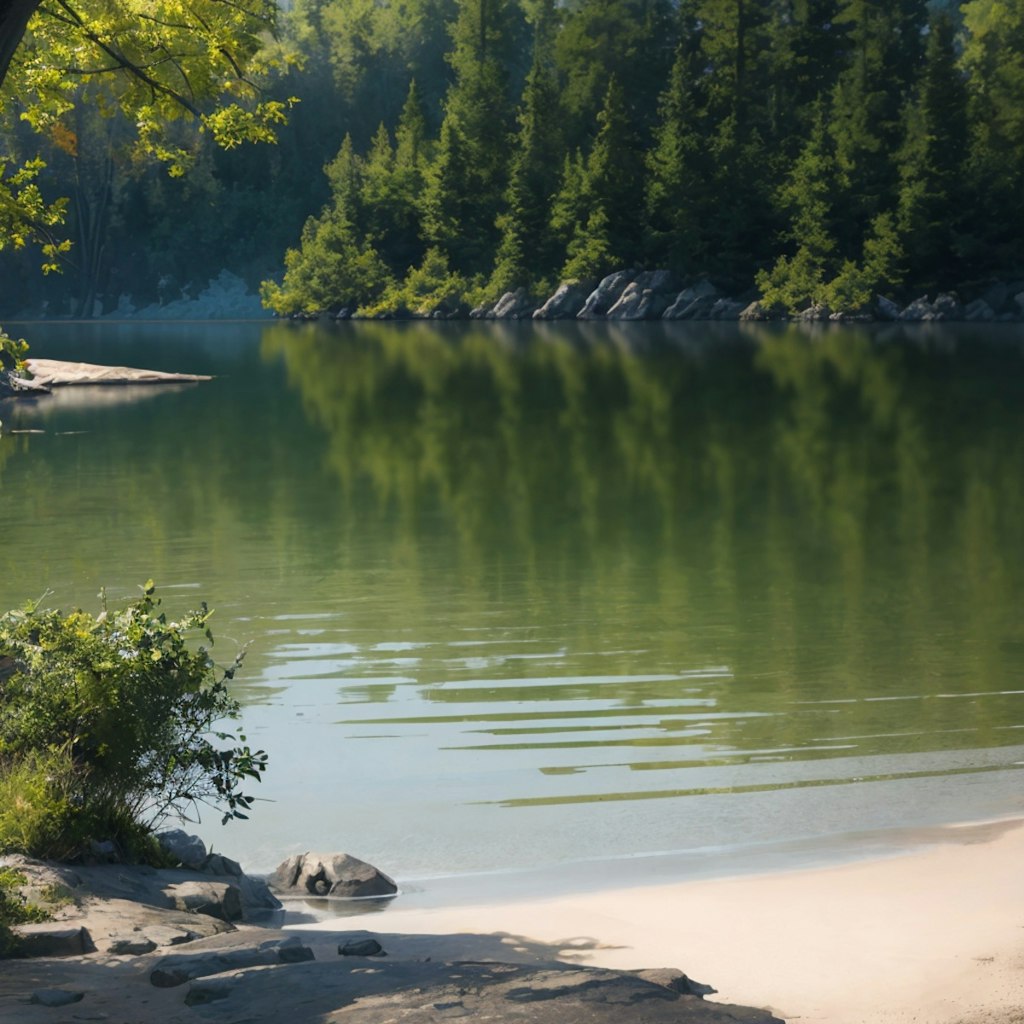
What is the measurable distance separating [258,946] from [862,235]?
9696 centimetres

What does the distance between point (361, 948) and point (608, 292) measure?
329 feet

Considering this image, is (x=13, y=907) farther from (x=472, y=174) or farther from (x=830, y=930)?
(x=472, y=174)

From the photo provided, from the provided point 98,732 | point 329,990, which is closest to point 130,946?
point 329,990

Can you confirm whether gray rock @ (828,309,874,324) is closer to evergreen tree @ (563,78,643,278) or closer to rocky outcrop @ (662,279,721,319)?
rocky outcrop @ (662,279,721,319)

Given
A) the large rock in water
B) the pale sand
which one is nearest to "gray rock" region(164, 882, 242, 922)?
the pale sand

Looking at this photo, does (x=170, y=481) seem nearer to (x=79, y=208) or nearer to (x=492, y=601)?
(x=492, y=601)

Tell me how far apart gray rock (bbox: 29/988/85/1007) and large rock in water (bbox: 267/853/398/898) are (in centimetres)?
284

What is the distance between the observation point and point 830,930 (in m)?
9.02

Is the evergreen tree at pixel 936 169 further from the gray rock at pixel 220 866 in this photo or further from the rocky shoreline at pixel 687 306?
the gray rock at pixel 220 866

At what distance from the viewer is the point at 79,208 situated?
146500 millimetres

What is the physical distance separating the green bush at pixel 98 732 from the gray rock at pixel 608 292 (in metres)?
97.5

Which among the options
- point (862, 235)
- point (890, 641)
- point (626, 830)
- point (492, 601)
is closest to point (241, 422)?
point (492, 601)

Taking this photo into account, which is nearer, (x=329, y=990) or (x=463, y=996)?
(x=463, y=996)

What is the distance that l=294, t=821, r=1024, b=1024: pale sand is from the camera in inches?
314
